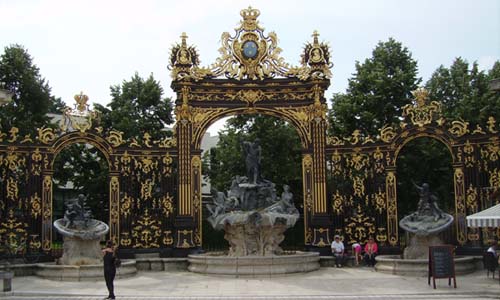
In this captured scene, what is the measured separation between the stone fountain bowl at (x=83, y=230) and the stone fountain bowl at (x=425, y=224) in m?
8.18

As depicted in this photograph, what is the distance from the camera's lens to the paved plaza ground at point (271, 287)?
12.2 m

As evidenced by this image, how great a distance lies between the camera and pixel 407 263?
15.6 m

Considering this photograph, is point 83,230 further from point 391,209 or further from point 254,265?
point 391,209

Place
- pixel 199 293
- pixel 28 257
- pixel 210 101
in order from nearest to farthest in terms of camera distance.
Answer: pixel 199 293 → pixel 28 257 → pixel 210 101

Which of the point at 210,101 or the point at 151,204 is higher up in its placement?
the point at 210,101

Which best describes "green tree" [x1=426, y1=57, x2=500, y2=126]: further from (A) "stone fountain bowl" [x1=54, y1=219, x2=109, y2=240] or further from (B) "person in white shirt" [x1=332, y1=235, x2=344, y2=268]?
(A) "stone fountain bowl" [x1=54, y1=219, x2=109, y2=240]

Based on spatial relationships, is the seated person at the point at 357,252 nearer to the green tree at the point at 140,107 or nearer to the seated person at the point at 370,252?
the seated person at the point at 370,252

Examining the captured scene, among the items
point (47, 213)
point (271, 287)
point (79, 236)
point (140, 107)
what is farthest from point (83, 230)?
point (140, 107)

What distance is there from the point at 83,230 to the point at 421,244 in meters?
9.04

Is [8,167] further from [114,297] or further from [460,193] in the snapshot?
[460,193]

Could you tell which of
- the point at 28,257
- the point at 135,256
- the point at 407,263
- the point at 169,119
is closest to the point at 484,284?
the point at 407,263

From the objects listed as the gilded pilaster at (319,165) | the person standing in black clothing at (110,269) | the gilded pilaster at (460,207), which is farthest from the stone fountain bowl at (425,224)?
the person standing in black clothing at (110,269)

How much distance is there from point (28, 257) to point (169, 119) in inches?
476

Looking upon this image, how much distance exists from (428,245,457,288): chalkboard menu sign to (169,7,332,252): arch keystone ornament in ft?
21.7
